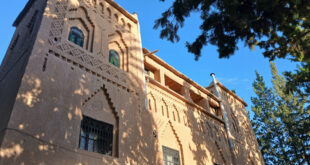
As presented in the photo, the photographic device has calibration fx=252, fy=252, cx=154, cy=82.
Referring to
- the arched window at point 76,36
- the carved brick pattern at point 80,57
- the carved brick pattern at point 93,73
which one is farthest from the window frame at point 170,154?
the arched window at point 76,36

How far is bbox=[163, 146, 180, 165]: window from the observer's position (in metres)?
8.96

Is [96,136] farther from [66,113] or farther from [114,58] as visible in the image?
[114,58]

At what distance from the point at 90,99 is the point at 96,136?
3.43ft

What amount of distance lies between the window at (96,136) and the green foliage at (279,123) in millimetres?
15451

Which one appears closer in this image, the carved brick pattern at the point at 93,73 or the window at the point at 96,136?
the window at the point at 96,136

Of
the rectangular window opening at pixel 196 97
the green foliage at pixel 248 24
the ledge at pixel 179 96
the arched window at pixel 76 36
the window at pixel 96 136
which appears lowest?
→ the window at pixel 96 136

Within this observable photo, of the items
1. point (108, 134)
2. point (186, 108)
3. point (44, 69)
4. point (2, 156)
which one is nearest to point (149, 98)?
point (186, 108)

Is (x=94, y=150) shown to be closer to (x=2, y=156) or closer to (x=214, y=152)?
(x=2, y=156)

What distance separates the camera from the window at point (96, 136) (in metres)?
6.36

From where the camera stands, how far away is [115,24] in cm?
995

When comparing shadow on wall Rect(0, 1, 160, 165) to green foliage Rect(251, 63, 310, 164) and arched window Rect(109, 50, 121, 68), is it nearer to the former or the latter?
arched window Rect(109, 50, 121, 68)

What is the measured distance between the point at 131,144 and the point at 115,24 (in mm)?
4957

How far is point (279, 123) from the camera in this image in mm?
20766

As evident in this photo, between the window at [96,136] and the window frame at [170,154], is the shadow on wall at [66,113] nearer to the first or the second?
the window at [96,136]
